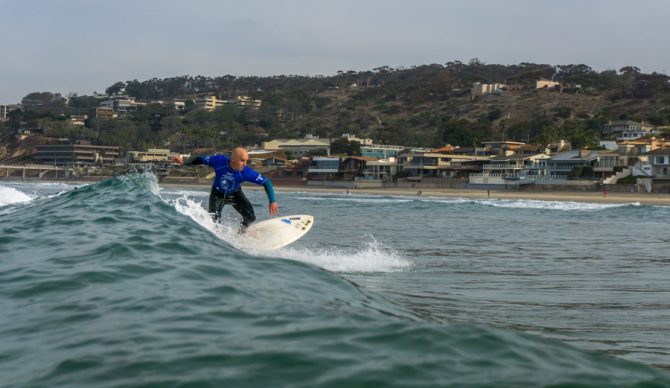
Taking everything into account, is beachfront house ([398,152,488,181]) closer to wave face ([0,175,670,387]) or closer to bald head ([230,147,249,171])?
wave face ([0,175,670,387])

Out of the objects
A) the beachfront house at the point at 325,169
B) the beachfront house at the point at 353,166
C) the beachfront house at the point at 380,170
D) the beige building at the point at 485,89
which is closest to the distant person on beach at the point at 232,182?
the beachfront house at the point at 380,170

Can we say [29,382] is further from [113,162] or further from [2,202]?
[113,162]

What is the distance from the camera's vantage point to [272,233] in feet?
36.3

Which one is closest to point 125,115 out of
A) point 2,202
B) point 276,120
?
point 276,120

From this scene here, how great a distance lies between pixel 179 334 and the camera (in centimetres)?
482

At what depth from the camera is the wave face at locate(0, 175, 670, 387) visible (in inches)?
161

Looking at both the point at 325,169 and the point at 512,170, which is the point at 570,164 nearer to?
the point at 512,170

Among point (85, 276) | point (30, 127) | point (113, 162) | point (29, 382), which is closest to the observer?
point (29, 382)

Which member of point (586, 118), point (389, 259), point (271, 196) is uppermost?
point (586, 118)

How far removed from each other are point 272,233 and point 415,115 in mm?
149064

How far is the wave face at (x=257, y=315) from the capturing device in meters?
4.08

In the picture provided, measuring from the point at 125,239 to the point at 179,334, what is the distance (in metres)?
4.18

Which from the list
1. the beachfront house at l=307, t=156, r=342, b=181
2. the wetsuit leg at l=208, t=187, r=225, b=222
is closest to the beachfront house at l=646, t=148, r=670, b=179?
the beachfront house at l=307, t=156, r=342, b=181

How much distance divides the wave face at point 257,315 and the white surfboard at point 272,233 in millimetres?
227
